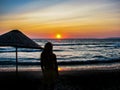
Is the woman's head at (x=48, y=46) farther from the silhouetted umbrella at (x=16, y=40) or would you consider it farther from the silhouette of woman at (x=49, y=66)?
the silhouetted umbrella at (x=16, y=40)

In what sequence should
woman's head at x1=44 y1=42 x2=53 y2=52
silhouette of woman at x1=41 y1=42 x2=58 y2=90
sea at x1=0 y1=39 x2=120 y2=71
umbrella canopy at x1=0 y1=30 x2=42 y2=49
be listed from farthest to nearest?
sea at x1=0 y1=39 x2=120 y2=71, umbrella canopy at x1=0 y1=30 x2=42 y2=49, silhouette of woman at x1=41 y1=42 x2=58 y2=90, woman's head at x1=44 y1=42 x2=53 y2=52

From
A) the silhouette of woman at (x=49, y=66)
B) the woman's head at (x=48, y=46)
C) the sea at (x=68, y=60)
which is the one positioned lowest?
the sea at (x=68, y=60)

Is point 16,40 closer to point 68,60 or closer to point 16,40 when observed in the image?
point 16,40

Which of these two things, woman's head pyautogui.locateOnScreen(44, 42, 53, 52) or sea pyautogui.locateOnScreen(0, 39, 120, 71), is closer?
woman's head pyautogui.locateOnScreen(44, 42, 53, 52)

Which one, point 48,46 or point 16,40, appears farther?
point 16,40

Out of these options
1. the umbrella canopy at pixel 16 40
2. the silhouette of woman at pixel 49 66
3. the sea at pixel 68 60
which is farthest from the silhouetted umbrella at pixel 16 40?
the sea at pixel 68 60

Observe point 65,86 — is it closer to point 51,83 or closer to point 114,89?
point 114,89

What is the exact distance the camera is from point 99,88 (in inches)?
477

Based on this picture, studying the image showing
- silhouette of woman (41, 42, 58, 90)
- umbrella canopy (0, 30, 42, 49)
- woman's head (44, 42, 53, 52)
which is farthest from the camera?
umbrella canopy (0, 30, 42, 49)

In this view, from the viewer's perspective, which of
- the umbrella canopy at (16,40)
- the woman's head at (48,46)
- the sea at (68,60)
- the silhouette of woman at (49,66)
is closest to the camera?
the woman's head at (48,46)

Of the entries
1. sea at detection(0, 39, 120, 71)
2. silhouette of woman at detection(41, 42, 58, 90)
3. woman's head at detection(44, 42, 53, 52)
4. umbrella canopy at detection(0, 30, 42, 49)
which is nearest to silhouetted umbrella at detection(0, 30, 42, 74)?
umbrella canopy at detection(0, 30, 42, 49)

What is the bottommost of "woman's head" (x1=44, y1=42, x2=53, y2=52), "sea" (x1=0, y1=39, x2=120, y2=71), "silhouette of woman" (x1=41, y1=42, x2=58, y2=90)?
"sea" (x1=0, y1=39, x2=120, y2=71)

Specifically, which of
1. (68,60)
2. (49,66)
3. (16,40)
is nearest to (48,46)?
(49,66)

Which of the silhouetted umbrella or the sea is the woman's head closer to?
the silhouetted umbrella
